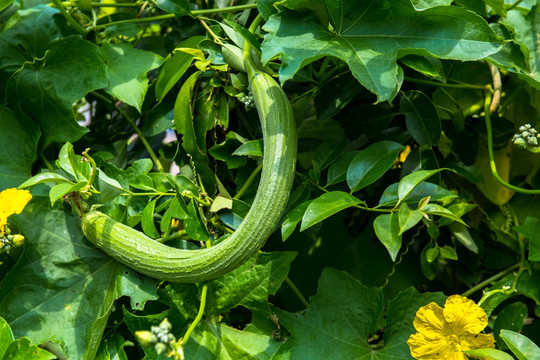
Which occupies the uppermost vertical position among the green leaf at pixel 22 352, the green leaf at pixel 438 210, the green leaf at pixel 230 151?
the green leaf at pixel 230 151

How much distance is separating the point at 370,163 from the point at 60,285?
53cm

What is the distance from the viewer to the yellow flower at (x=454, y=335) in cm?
89

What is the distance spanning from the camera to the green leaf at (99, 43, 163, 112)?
1.08 meters

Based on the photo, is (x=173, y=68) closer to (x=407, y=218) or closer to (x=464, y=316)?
(x=407, y=218)

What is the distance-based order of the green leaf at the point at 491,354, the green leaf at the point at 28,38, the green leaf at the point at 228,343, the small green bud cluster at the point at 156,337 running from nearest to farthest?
the small green bud cluster at the point at 156,337
the green leaf at the point at 491,354
the green leaf at the point at 228,343
the green leaf at the point at 28,38

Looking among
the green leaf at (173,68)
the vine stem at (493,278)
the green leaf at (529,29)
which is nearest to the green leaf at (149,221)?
the green leaf at (173,68)

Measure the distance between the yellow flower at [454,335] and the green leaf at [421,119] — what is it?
288 millimetres

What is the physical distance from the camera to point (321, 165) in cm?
101

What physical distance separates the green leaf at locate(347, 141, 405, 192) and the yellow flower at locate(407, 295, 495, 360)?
0.22 m

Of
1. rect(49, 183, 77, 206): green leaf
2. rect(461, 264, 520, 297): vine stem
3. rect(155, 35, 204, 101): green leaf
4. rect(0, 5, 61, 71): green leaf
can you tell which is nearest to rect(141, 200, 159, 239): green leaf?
rect(49, 183, 77, 206): green leaf

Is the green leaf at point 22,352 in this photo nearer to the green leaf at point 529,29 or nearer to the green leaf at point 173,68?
the green leaf at point 173,68

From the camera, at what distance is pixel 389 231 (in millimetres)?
881

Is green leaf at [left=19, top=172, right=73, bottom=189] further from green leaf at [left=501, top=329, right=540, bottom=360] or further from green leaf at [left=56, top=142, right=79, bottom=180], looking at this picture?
green leaf at [left=501, top=329, right=540, bottom=360]

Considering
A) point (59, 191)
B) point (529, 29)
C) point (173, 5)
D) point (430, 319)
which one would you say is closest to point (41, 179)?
point (59, 191)
